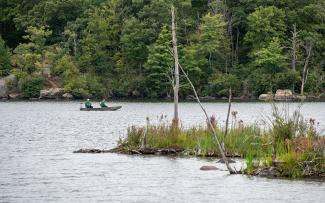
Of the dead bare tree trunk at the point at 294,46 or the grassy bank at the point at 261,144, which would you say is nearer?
the grassy bank at the point at 261,144

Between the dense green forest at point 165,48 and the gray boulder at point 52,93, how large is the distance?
1.05m

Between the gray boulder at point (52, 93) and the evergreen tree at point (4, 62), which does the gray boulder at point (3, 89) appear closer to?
the evergreen tree at point (4, 62)

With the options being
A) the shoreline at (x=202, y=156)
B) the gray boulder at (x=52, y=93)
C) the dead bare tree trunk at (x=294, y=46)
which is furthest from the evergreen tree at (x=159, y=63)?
the shoreline at (x=202, y=156)

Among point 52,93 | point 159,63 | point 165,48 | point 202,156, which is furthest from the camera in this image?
point 52,93

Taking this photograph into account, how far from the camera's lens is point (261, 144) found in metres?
27.6

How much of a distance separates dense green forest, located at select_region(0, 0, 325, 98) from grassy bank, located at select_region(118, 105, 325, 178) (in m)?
57.0

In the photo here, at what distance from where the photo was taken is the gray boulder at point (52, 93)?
95.4 metres

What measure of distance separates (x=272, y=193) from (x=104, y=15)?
259 feet

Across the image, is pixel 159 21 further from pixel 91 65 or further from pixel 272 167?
pixel 272 167

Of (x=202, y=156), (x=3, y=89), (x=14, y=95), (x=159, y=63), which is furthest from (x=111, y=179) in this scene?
(x=3, y=89)

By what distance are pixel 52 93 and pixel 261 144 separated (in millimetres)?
69972

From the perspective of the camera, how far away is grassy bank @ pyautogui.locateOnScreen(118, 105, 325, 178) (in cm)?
2577

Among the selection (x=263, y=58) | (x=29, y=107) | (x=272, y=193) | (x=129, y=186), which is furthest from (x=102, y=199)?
(x=263, y=58)

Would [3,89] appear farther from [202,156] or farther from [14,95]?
[202,156]
